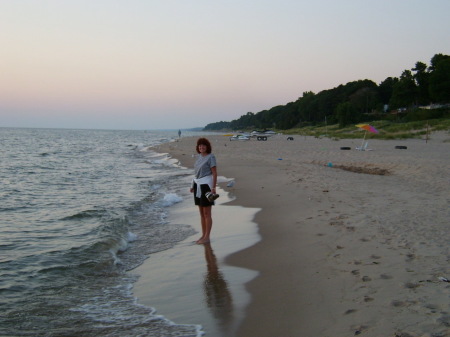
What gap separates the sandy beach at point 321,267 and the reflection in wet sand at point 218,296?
13 millimetres

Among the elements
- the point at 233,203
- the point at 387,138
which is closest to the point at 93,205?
the point at 233,203

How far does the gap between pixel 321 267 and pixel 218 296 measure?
1411mm

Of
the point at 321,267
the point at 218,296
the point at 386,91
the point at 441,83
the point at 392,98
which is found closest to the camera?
the point at 218,296

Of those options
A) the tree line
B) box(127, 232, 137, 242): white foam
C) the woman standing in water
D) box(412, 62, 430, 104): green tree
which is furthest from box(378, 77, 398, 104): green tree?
the woman standing in water

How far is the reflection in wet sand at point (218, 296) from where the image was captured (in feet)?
12.7

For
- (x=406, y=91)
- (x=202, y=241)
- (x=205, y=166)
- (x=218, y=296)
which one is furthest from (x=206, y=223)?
(x=406, y=91)

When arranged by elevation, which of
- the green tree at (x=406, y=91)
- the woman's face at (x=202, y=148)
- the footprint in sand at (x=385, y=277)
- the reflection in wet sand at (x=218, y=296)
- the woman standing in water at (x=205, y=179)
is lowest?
the reflection in wet sand at (x=218, y=296)

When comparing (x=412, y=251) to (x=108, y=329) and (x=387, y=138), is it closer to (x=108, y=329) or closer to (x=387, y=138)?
(x=108, y=329)

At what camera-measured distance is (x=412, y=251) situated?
5.09 meters

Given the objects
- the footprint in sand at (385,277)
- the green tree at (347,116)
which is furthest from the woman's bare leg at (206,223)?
the green tree at (347,116)

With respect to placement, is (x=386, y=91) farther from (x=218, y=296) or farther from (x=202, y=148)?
(x=218, y=296)

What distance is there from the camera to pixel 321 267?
16.3ft

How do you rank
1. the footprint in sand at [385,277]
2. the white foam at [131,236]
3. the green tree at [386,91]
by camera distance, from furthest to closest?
the green tree at [386,91] → the white foam at [131,236] → the footprint in sand at [385,277]

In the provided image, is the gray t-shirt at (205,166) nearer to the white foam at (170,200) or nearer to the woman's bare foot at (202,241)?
the woman's bare foot at (202,241)
